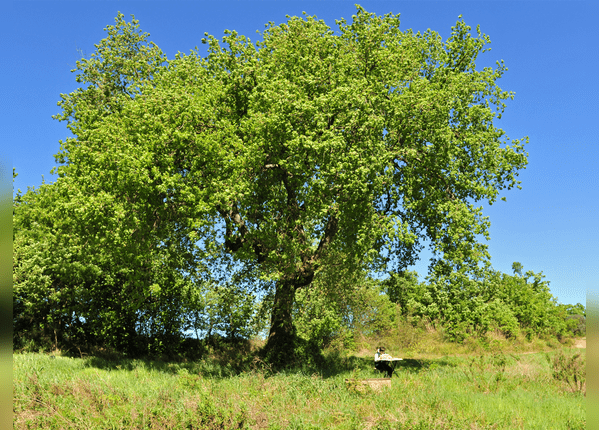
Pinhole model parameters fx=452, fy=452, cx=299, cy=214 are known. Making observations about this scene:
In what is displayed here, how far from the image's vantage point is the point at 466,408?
11367mm

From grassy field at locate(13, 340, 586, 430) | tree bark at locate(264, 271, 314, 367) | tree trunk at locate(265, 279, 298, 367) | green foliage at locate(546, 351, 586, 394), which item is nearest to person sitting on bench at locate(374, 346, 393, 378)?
grassy field at locate(13, 340, 586, 430)

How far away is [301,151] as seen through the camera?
1722 centimetres

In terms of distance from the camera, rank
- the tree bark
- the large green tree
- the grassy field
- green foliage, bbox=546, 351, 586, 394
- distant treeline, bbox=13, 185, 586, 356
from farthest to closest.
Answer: distant treeline, bbox=13, 185, 586, 356 → the tree bark → the large green tree → green foliage, bbox=546, 351, 586, 394 → the grassy field

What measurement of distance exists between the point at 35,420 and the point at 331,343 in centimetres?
2124

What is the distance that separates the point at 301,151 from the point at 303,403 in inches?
363

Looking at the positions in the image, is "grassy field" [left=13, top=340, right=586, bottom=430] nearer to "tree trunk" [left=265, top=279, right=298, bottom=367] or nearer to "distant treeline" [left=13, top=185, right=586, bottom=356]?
"tree trunk" [left=265, top=279, right=298, bottom=367]

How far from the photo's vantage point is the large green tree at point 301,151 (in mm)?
17156

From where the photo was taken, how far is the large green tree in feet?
56.3

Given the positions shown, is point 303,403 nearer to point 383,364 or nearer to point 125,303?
point 383,364

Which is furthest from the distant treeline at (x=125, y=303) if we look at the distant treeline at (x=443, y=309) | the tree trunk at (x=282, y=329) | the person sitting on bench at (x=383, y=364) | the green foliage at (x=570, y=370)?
the green foliage at (x=570, y=370)

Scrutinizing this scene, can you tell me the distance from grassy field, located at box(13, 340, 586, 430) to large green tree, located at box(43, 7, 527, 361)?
5.03 m

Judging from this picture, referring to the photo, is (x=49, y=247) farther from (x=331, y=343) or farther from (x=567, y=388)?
(x=567, y=388)

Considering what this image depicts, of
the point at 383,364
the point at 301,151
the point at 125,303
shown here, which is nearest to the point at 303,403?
the point at 383,364

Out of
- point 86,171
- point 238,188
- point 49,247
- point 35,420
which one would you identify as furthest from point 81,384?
point 49,247
